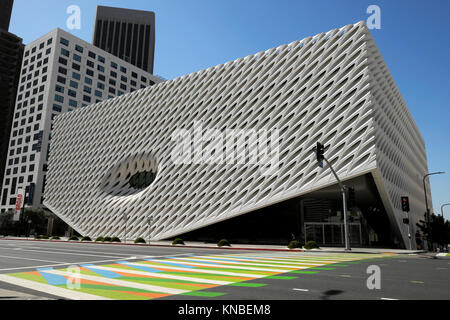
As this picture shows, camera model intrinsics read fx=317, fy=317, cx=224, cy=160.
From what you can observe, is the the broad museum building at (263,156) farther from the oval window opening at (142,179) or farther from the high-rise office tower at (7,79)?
the high-rise office tower at (7,79)

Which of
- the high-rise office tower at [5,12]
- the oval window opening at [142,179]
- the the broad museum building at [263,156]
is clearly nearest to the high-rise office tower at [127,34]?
the high-rise office tower at [5,12]

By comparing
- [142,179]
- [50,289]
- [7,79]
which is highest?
[7,79]

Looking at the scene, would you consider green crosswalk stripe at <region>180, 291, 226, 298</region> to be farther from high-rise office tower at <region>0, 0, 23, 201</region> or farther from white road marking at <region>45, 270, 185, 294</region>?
high-rise office tower at <region>0, 0, 23, 201</region>

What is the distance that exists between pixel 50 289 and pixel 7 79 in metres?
123

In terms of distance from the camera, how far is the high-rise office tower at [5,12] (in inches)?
5924

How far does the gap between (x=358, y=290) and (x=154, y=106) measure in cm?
4816

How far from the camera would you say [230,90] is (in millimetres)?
43562

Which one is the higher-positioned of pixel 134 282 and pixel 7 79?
pixel 7 79

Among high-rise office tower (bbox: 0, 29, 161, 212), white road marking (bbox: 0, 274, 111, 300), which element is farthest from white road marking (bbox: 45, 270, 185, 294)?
high-rise office tower (bbox: 0, 29, 161, 212)

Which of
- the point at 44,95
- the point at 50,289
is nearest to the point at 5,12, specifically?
the point at 44,95

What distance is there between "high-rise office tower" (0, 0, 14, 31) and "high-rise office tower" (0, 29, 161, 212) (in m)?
83.0

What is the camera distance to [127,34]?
160m

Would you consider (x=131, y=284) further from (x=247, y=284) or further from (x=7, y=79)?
(x=7, y=79)

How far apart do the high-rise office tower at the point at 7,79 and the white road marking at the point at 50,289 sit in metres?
108
